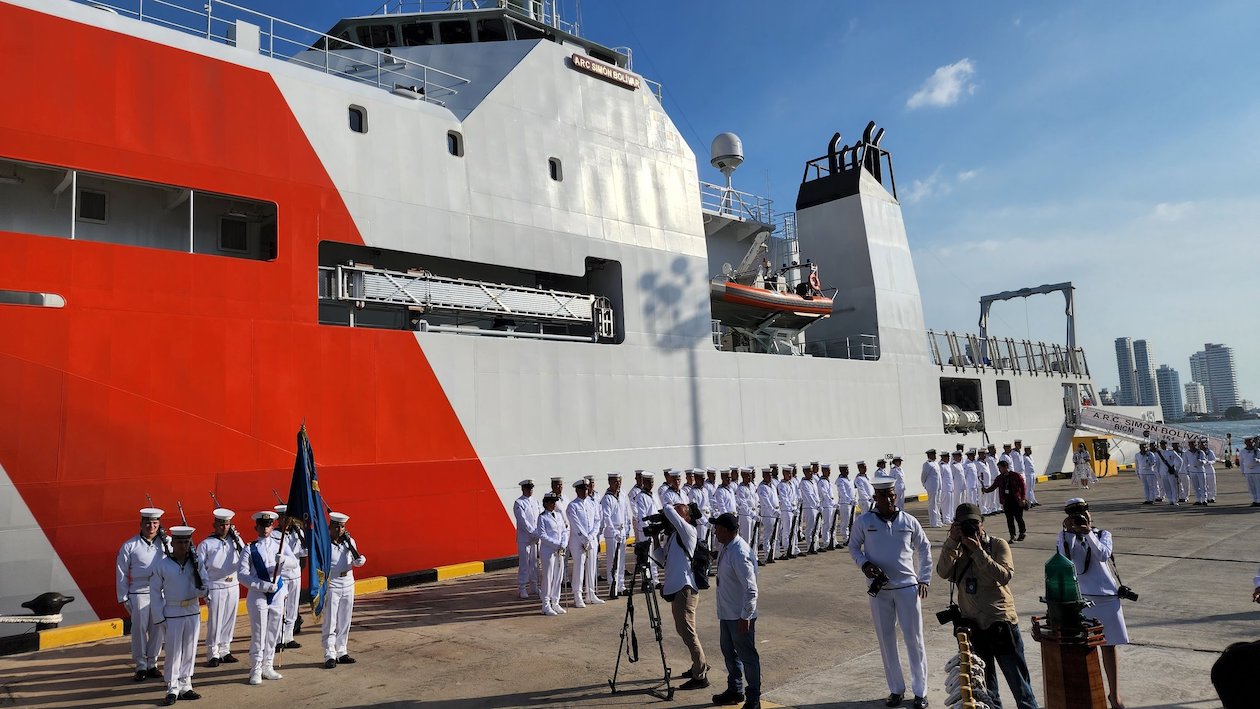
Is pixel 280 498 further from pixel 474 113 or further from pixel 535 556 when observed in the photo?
pixel 474 113

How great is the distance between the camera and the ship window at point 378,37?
13.2m

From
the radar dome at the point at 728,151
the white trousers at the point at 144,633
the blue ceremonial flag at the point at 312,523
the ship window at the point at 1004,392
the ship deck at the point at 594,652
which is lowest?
the ship deck at the point at 594,652

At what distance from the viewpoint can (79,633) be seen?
717cm

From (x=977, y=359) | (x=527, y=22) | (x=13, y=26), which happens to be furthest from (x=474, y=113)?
(x=977, y=359)

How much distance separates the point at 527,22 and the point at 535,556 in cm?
933

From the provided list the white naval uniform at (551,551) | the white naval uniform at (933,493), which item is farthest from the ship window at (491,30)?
the white naval uniform at (933,493)

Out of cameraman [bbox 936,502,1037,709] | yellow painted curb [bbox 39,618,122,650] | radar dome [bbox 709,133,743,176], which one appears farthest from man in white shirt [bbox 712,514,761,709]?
radar dome [bbox 709,133,743,176]

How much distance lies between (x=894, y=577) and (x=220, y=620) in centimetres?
566

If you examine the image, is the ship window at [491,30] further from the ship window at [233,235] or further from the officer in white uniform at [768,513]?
the officer in white uniform at [768,513]

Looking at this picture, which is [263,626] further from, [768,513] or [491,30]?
[491,30]

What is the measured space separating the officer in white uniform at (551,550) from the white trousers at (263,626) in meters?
2.77

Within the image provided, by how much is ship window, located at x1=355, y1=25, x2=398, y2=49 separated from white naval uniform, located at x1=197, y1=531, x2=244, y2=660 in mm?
9760

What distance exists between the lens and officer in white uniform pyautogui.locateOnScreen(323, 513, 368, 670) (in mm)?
6402

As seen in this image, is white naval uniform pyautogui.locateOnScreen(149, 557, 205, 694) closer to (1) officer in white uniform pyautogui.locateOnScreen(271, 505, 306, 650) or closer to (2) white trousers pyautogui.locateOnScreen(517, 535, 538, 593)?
(1) officer in white uniform pyautogui.locateOnScreen(271, 505, 306, 650)
